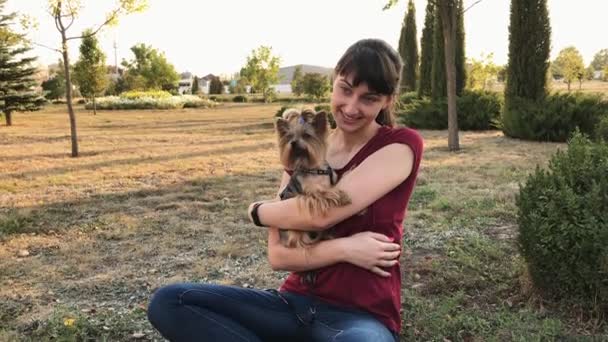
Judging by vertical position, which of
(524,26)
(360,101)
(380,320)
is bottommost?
(380,320)

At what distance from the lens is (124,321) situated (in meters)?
3.81

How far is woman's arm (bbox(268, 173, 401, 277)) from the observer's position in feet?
7.31

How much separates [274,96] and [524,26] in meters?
39.5

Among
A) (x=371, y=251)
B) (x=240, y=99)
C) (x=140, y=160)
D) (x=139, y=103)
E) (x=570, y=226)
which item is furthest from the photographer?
(x=240, y=99)

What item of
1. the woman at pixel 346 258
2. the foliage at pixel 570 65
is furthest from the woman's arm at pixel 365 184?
the foliage at pixel 570 65

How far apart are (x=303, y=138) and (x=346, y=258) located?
0.81 metres

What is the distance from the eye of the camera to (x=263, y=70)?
160 ft

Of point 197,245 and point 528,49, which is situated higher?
point 528,49

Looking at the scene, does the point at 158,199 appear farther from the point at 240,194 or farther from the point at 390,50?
the point at 390,50

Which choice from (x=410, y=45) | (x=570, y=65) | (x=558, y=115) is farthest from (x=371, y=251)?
(x=570, y=65)

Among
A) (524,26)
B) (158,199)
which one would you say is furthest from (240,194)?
(524,26)

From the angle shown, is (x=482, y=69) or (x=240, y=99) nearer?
(x=482, y=69)

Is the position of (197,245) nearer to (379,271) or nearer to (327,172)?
(327,172)

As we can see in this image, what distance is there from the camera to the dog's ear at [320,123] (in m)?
2.89
